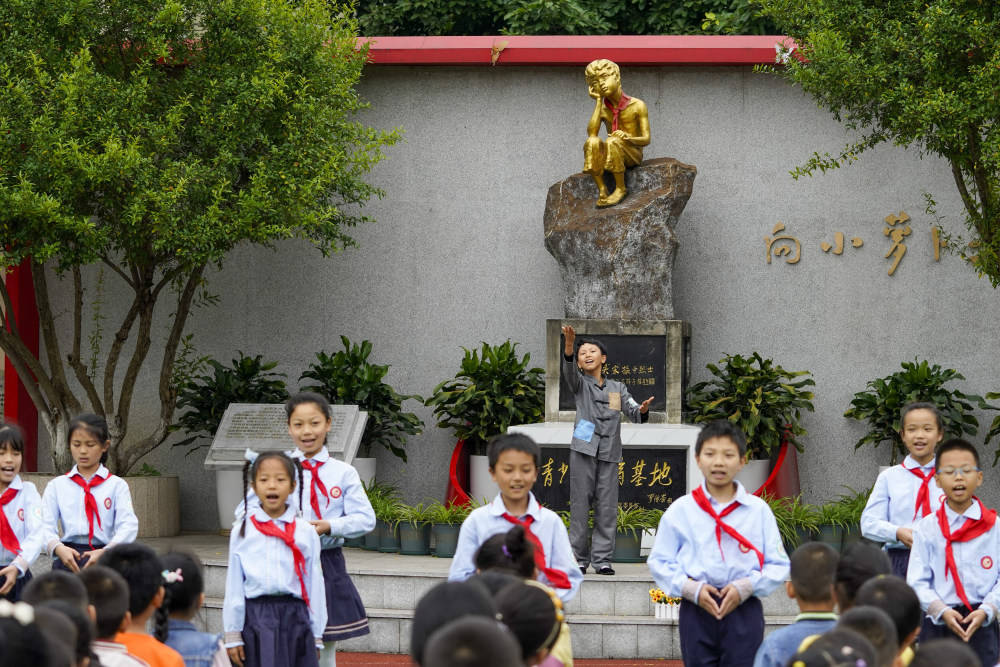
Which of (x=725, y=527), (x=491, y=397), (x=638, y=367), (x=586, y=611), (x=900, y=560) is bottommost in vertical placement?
(x=586, y=611)

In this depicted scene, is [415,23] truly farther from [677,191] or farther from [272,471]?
[272,471]

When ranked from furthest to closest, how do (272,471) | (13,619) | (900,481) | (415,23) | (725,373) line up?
(415,23), (725,373), (900,481), (272,471), (13,619)

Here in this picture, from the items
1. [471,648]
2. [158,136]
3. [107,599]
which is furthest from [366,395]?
[471,648]

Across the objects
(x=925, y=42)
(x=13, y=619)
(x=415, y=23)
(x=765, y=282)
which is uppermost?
(x=415, y=23)

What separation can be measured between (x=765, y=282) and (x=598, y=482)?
3.31 m

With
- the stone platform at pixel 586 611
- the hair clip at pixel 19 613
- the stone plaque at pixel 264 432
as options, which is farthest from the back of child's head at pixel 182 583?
A: the stone plaque at pixel 264 432

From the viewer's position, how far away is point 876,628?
288cm

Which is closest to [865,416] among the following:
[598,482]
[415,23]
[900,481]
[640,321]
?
[640,321]

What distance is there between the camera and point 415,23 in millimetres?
14461

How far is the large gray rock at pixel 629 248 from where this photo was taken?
9008 millimetres

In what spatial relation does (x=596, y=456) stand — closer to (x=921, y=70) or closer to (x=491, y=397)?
(x=491, y=397)

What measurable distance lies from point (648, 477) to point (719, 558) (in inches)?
160

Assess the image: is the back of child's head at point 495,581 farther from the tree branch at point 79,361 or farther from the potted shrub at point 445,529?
the tree branch at point 79,361

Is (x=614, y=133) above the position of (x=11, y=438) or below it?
above
